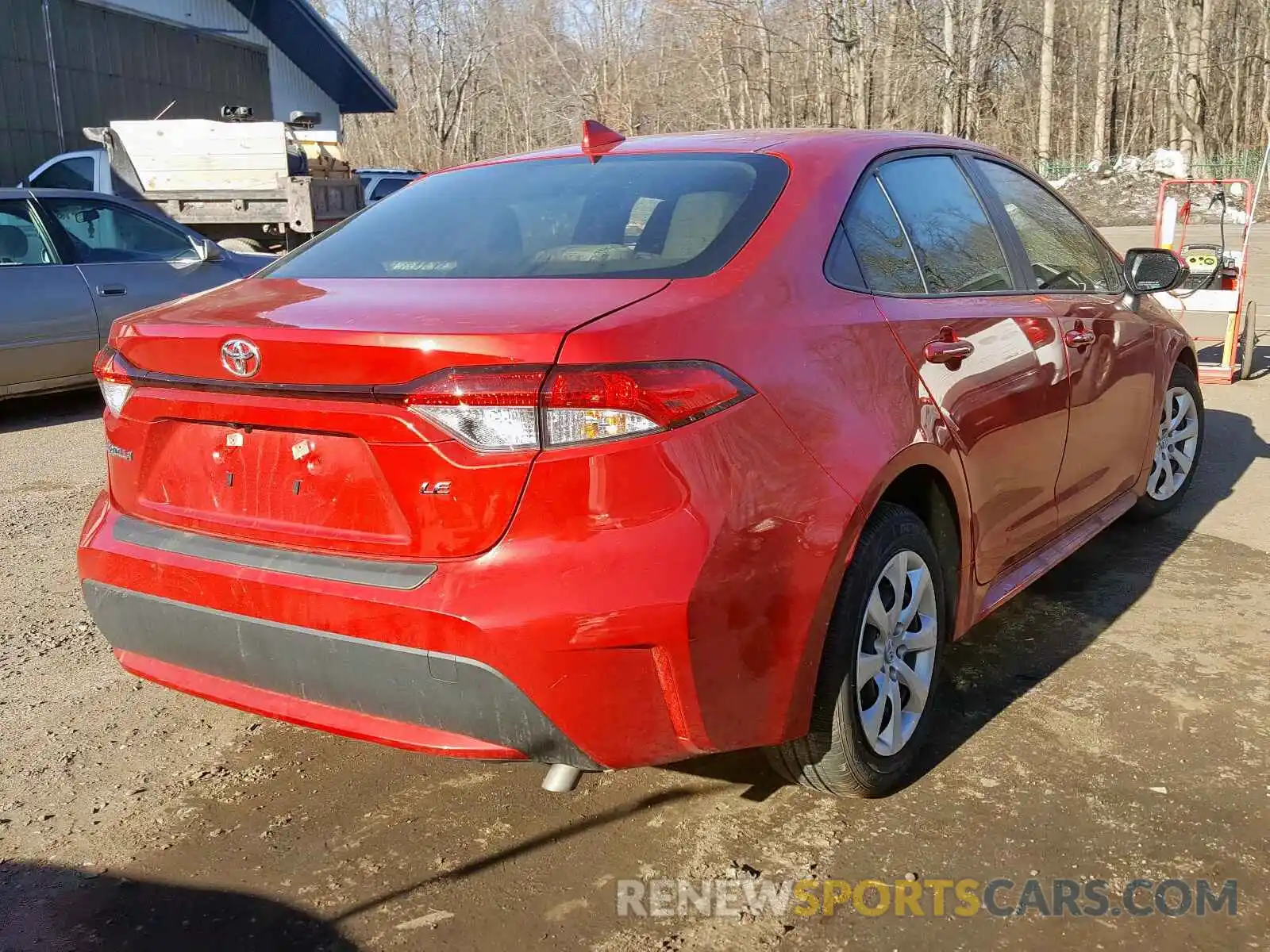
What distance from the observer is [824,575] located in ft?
8.26

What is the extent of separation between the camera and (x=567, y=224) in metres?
2.98

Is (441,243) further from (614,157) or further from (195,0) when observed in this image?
(195,0)

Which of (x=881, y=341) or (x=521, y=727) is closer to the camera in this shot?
(x=521, y=727)

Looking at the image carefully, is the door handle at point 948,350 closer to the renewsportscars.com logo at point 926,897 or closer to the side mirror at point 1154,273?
the renewsportscars.com logo at point 926,897

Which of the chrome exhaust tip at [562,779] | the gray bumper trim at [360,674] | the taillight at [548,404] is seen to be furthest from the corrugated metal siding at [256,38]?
the chrome exhaust tip at [562,779]

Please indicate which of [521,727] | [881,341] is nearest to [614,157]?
[881,341]

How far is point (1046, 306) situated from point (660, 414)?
195cm

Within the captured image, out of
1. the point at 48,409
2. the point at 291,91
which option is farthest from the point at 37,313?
the point at 291,91

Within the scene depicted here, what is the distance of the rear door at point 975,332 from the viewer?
9.89 feet

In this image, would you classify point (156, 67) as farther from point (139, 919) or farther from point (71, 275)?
point (139, 919)

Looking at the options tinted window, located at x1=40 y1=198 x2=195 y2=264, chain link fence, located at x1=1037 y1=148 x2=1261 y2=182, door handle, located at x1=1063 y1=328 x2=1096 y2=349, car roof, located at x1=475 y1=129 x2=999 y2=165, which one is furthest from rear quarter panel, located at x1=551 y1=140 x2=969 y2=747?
chain link fence, located at x1=1037 y1=148 x2=1261 y2=182

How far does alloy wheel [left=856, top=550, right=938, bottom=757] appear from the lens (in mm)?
2807

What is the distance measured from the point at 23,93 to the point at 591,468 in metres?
20.4

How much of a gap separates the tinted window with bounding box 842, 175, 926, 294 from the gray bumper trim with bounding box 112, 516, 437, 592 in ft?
4.48
